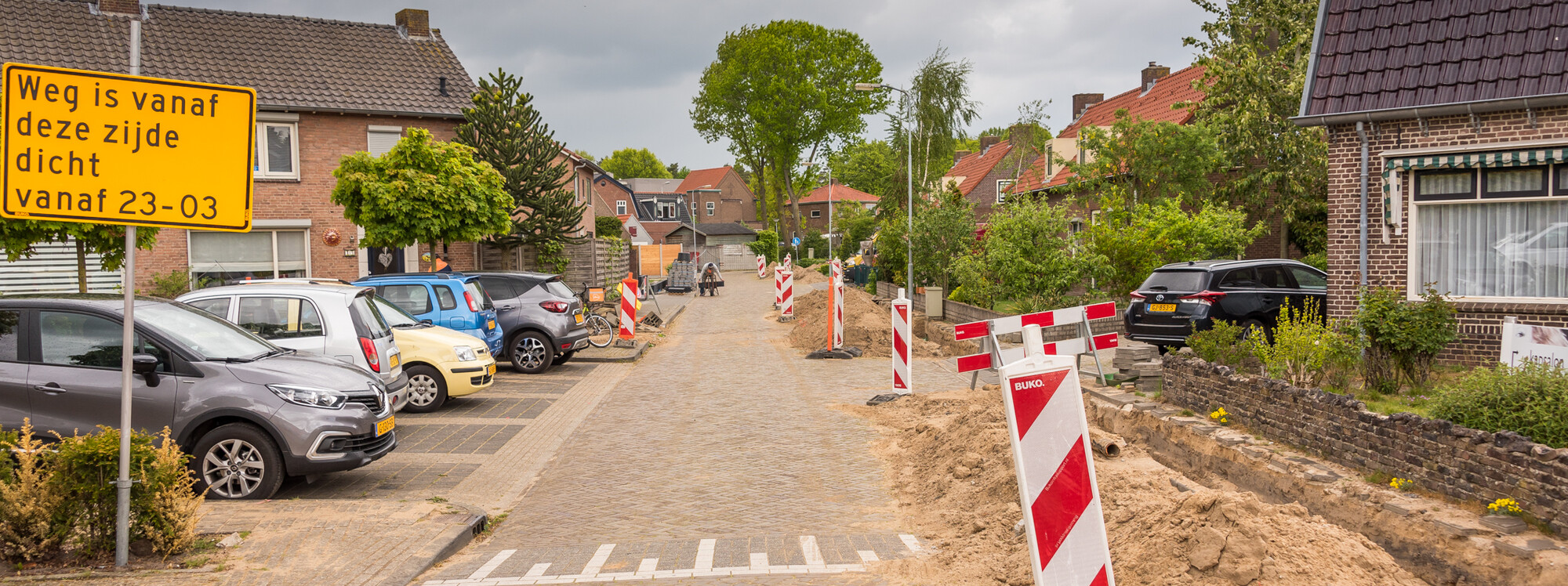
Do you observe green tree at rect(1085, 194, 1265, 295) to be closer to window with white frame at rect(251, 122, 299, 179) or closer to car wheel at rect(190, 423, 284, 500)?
car wheel at rect(190, 423, 284, 500)

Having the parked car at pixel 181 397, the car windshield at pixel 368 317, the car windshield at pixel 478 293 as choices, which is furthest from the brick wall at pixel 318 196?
the parked car at pixel 181 397

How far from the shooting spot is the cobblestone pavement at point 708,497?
233 inches

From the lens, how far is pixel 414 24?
28.1m

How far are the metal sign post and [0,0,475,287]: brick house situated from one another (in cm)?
1831

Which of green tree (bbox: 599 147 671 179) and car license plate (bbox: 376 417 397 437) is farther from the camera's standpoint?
green tree (bbox: 599 147 671 179)

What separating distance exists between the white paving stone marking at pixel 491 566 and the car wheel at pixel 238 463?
7.48 ft

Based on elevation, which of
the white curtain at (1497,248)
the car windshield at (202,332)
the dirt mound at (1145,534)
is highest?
the white curtain at (1497,248)

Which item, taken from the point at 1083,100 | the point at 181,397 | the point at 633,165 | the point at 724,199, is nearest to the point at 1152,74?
the point at 1083,100

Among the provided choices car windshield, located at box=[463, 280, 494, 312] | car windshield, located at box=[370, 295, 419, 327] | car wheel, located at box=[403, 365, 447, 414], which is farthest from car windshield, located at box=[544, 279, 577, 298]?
car wheel, located at box=[403, 365, 447, 414]

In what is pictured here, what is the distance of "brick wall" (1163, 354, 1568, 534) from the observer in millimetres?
5543

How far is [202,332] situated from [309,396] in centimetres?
116

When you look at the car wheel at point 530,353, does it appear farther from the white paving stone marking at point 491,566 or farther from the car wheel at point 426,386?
the white paving stone marking at point 491,566

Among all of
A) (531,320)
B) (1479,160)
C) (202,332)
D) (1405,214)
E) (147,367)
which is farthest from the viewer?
(531,320)

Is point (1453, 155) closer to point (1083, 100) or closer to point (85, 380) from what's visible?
point (85, 380)
